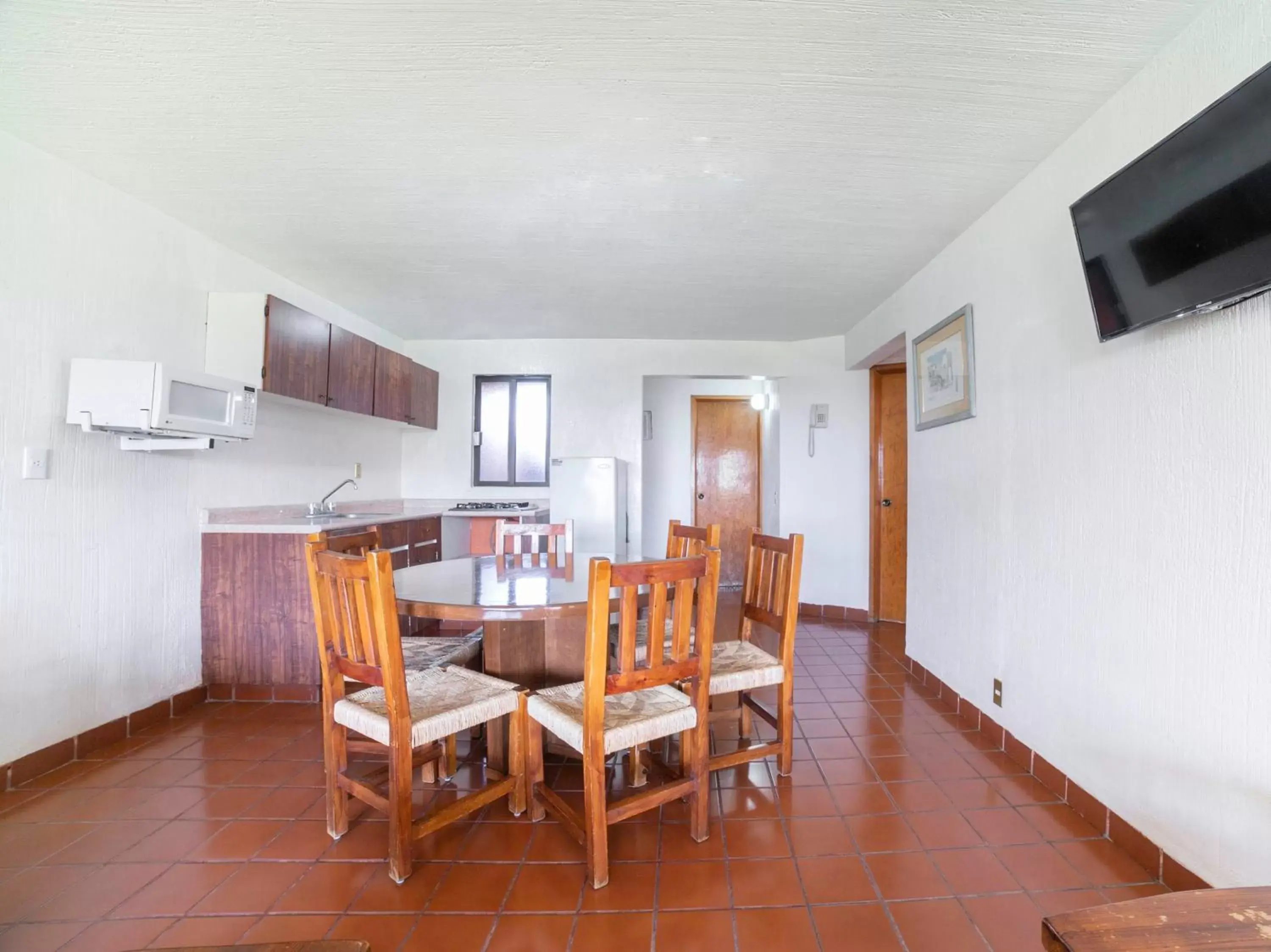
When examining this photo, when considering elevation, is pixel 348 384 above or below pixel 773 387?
below

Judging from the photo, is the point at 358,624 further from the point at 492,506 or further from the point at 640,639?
the point at 492,506

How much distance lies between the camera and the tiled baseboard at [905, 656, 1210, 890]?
1563 millimetres

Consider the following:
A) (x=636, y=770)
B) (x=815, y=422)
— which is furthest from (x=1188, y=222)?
(x=815, y=422)

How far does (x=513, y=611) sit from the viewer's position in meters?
1.66

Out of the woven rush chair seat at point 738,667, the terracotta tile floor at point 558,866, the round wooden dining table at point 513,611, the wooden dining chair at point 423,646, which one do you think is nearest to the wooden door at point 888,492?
the terracotta tile floor at point 558,866

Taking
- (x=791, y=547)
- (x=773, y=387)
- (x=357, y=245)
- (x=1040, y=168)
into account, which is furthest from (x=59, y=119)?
(x=773, y=387)

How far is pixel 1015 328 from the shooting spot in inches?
92.1

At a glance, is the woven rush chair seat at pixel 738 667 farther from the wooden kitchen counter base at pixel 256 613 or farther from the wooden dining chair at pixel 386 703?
the wooden kitchen counter base at pixel 256 613

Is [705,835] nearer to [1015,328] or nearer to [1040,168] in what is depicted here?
[1015,328]

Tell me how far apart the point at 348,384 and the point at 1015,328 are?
3.64m

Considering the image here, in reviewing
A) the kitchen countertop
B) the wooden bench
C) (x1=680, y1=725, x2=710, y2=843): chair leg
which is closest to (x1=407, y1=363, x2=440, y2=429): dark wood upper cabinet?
the kitchen countertop

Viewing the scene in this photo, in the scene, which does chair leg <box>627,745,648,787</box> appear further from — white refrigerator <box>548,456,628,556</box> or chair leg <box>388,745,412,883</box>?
white refrigerator <box>548,456,628,556</box>

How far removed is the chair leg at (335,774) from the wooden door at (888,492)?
3.95 m

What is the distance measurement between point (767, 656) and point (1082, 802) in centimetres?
111
